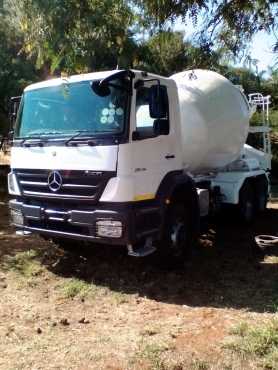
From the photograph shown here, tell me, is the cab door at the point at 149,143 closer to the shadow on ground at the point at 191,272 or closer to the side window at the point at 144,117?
the side window at the point at 144,117

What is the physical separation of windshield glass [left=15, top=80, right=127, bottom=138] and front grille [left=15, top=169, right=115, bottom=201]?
496 mm

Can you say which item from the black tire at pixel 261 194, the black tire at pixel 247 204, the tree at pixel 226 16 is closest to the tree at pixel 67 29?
the tree at pixel 226 16

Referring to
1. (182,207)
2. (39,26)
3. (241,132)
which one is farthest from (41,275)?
(241,132)

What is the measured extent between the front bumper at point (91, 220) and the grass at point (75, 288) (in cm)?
60

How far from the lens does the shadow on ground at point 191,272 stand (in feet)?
19.3

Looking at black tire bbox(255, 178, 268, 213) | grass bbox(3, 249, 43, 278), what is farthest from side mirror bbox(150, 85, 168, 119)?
black tire bbox(255, 178, 268, 213)

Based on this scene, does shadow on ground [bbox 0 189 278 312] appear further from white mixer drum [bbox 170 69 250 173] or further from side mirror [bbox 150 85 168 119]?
side mirror [bbox 150 85 168 119]

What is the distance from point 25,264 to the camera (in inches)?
281

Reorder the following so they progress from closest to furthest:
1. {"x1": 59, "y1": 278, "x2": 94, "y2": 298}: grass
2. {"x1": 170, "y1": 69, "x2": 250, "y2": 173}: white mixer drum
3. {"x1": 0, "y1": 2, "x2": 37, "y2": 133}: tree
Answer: {"x1": 59, "y1": 278, "x2": 94, "y2": 298}: grass < {"x1": 170, "y1": 69, "x2": 250, "y2": 173}: white mixer drum < {"x1": 0, "y1": 2, "x2": 37, "y2": 133}: tree

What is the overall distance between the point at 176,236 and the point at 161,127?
1.52m

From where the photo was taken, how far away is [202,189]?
8.39 m

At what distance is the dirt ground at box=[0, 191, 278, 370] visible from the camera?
14.0ft

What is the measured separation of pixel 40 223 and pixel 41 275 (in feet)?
2.40

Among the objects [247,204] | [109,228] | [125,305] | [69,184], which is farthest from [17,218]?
[247,204]
